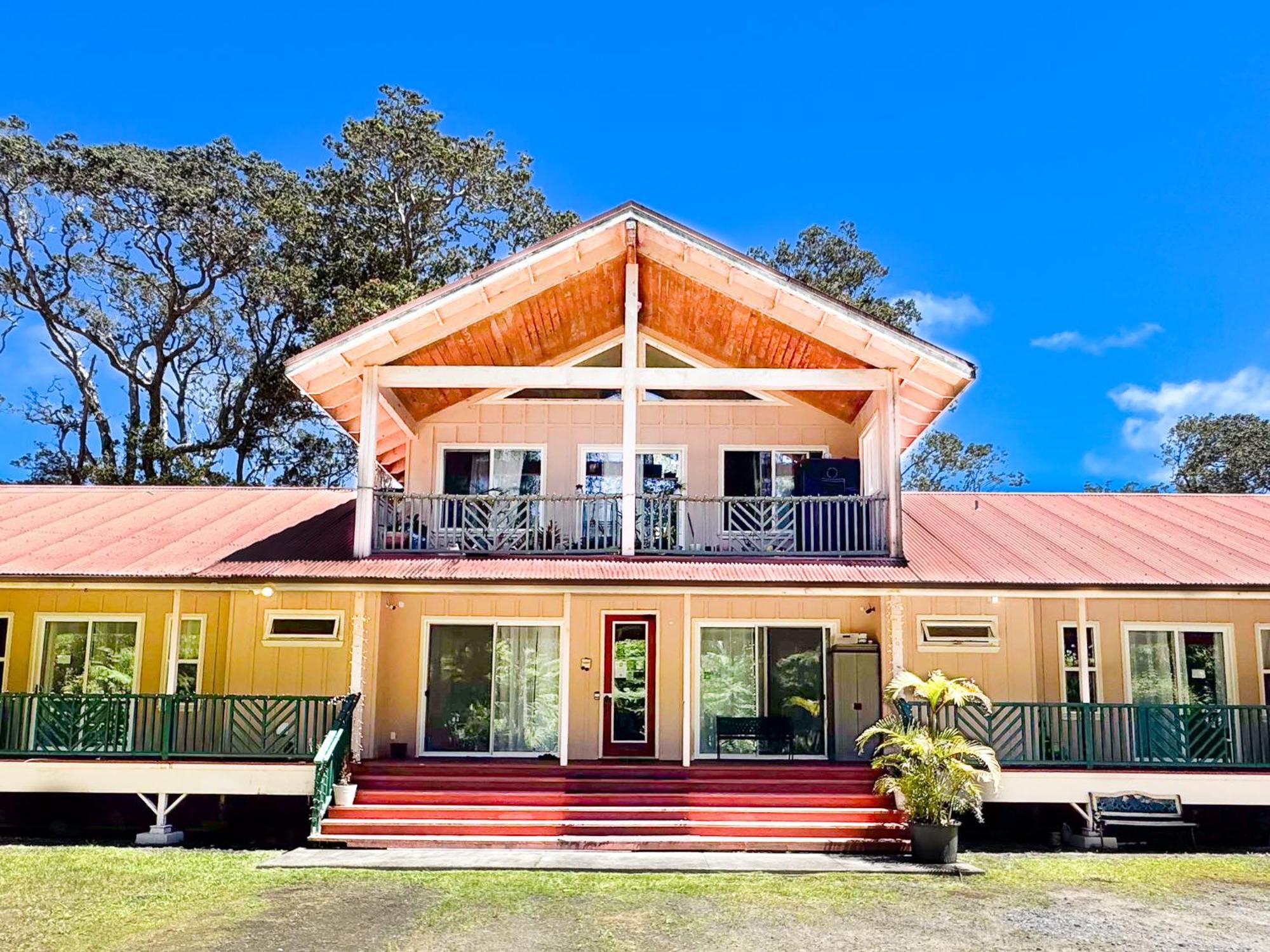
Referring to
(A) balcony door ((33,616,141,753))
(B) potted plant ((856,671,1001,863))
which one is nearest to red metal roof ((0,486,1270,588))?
(A) balcony door ((33,616,141,753))

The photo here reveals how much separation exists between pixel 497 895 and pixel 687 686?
17.8 feet

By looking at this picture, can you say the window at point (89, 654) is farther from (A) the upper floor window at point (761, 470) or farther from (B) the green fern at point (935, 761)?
(B) the green fern at point (935, 761)

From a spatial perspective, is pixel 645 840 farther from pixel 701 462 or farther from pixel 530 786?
pixel 701 462

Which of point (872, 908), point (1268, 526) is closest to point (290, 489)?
point (872, 908)

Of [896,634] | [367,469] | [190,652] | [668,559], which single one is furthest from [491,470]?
[896,634]

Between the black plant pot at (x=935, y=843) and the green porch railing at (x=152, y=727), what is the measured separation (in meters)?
7.27

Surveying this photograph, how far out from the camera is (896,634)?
15.0 meters

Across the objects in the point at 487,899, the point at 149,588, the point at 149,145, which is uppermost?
the point at 149,145

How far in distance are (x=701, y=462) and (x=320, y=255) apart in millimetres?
21466

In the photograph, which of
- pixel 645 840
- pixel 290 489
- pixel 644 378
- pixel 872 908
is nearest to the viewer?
pixel 872 908

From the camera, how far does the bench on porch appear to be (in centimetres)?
1634

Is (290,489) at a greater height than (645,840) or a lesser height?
greater

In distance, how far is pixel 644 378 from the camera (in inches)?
626

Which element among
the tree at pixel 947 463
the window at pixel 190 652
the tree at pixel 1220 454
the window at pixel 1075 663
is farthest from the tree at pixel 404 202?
the tree at pixel 1220 454
